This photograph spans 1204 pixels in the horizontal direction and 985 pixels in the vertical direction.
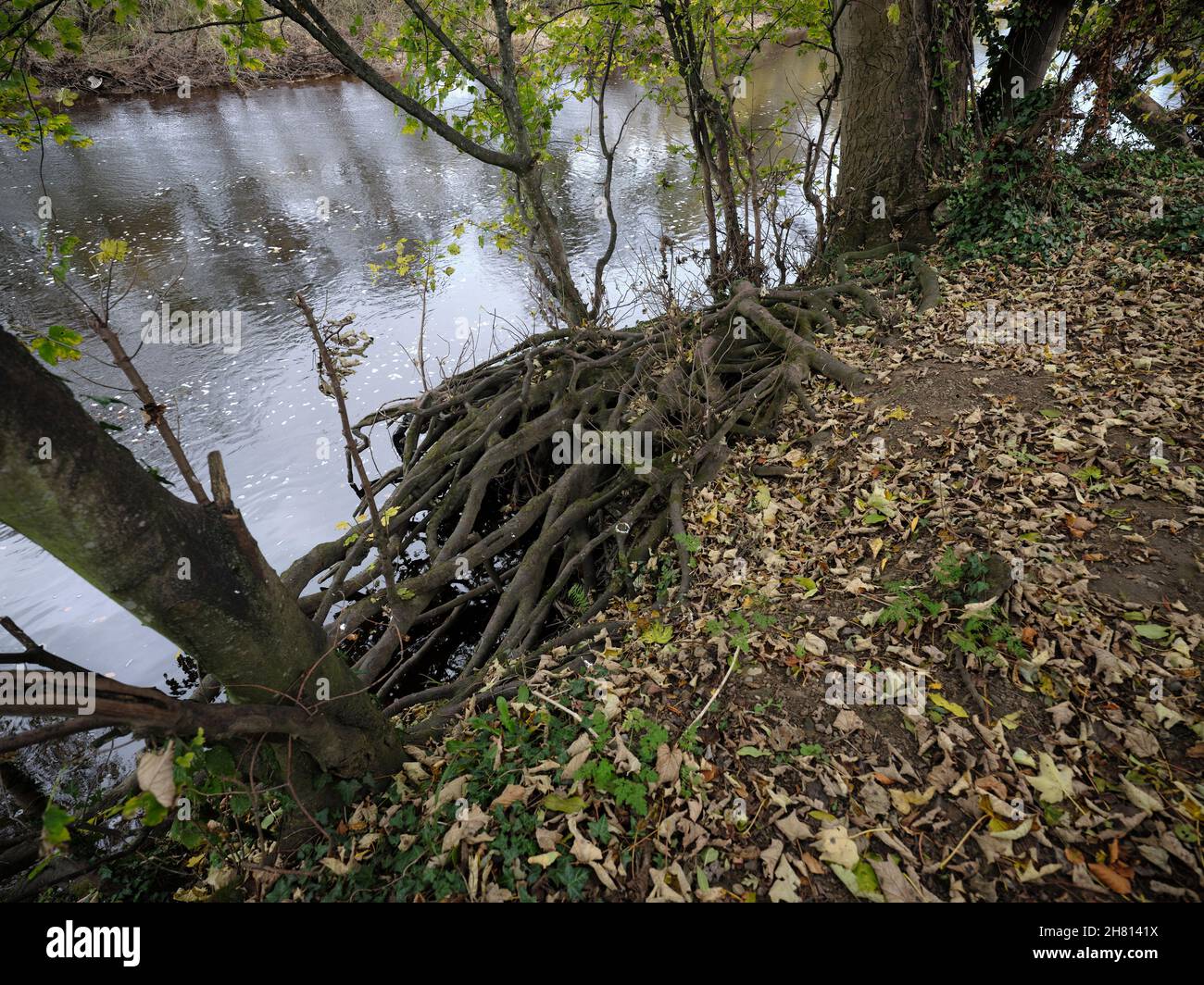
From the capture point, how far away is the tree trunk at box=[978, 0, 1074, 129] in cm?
760

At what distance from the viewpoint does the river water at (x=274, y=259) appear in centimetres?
701

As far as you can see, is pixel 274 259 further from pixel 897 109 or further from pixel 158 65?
pixel 158 65

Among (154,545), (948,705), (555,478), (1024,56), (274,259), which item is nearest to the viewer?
(154,545)

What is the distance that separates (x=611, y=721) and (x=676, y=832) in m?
0.69

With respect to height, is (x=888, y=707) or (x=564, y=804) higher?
(x=888, y=707)

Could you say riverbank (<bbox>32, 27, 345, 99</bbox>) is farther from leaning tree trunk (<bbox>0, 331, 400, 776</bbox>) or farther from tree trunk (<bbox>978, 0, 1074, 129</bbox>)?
leaning tree trunk (<bbox>0, 331, 400, 776</bbox>)

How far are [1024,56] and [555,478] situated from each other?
8.11 m

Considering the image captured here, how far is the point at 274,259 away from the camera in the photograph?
12.0 metres

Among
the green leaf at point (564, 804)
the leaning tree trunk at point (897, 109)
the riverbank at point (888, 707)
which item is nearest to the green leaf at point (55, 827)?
the riverbank at point (888, 707)

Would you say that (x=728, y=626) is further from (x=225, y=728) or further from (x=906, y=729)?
(x=225, y=728)

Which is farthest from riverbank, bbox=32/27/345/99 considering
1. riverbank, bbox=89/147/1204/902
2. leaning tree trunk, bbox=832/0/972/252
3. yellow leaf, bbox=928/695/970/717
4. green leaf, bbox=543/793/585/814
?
yellow leaf, bbox=928/695/970/717

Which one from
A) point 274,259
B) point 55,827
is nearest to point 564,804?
point 55,827

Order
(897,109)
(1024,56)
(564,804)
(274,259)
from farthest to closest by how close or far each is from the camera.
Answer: (274,259)
(1024,56)
(897,109)
(564,804)

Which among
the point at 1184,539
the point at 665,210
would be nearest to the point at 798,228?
the point at 665,210
